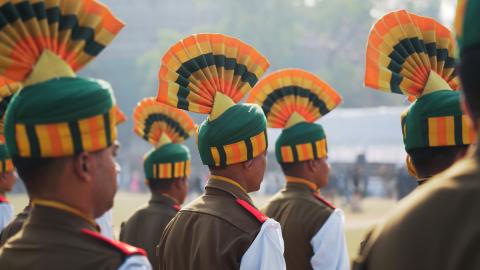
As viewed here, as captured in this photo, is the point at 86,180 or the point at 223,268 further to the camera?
the point at 223,268

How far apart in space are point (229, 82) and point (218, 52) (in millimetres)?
190

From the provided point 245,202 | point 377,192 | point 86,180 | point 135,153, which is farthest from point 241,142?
point 135,153

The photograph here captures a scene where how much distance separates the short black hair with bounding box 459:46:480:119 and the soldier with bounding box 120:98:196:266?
4.95 metres

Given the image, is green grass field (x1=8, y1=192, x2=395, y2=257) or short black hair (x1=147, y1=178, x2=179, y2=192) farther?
green grass field (x1=8, y1=192, x2=395, y2=257)

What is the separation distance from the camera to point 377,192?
101ft

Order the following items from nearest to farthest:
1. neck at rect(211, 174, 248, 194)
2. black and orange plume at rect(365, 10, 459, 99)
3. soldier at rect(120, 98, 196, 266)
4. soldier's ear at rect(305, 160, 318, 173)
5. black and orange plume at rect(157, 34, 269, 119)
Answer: black and orange plume at rect(365, 10, 459, 99), neck at rect(211, 174, 248, 194), black and orange plume at rect(157, 34, 269, 119), soldier's ear at rect(305, 160, 318, 173), soldier at rect(120, 98, 196, 266)

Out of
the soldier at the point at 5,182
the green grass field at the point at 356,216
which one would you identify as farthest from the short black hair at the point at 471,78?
the green grass field at the point at 356,216

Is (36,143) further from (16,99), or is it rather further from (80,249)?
(80,249)

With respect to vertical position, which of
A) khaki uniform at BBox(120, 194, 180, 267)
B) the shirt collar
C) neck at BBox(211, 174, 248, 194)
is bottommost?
khaki uniform at BBox(120, 194, 180, 267)

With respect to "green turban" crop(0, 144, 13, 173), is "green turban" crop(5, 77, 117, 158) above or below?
above

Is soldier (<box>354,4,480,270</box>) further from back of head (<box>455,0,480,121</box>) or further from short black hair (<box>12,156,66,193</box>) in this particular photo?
short black hair (<box>12,156,66,193</box>)

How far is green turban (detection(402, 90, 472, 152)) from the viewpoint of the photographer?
3405mm

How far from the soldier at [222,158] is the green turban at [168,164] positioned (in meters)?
2.64

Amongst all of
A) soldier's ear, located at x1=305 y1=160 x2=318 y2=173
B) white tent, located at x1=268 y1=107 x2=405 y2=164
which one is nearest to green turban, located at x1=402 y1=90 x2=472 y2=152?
soldier's ear, located at x1=305 y1=160 x2=318 y2=173
